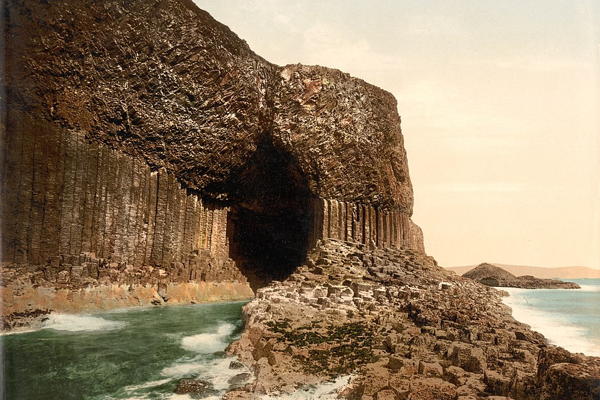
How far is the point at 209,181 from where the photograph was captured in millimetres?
26641

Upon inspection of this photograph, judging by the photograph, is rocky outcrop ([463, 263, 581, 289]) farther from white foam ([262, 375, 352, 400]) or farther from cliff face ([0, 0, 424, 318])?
white foam ([262, 375, 352, 400])

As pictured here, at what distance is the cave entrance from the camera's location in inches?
1126

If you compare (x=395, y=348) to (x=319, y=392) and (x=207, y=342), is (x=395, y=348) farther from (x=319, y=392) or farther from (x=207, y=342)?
(x=207, y=342)

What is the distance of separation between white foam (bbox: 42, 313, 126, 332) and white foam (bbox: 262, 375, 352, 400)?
9.16 m

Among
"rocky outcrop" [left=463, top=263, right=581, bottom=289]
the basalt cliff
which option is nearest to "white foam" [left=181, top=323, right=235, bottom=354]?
the basalt cliff

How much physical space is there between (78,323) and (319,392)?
37.3 ft

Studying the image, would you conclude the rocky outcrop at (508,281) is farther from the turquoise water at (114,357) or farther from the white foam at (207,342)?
the white foam at (207,342)

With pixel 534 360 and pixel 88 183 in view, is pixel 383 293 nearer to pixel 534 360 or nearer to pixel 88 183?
pixel 534 360

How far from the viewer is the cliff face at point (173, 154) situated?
61.6 feet

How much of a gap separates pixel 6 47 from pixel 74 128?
159 inches

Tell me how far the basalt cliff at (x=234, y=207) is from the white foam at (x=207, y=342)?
971 mm

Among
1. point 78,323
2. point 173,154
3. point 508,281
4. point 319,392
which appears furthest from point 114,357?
point 508,281

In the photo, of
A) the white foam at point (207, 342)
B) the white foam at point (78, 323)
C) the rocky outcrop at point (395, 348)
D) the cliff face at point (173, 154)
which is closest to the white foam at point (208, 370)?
the rocky outcrop at point (395, 348)

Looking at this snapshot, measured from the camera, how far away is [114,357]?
1189 cm
